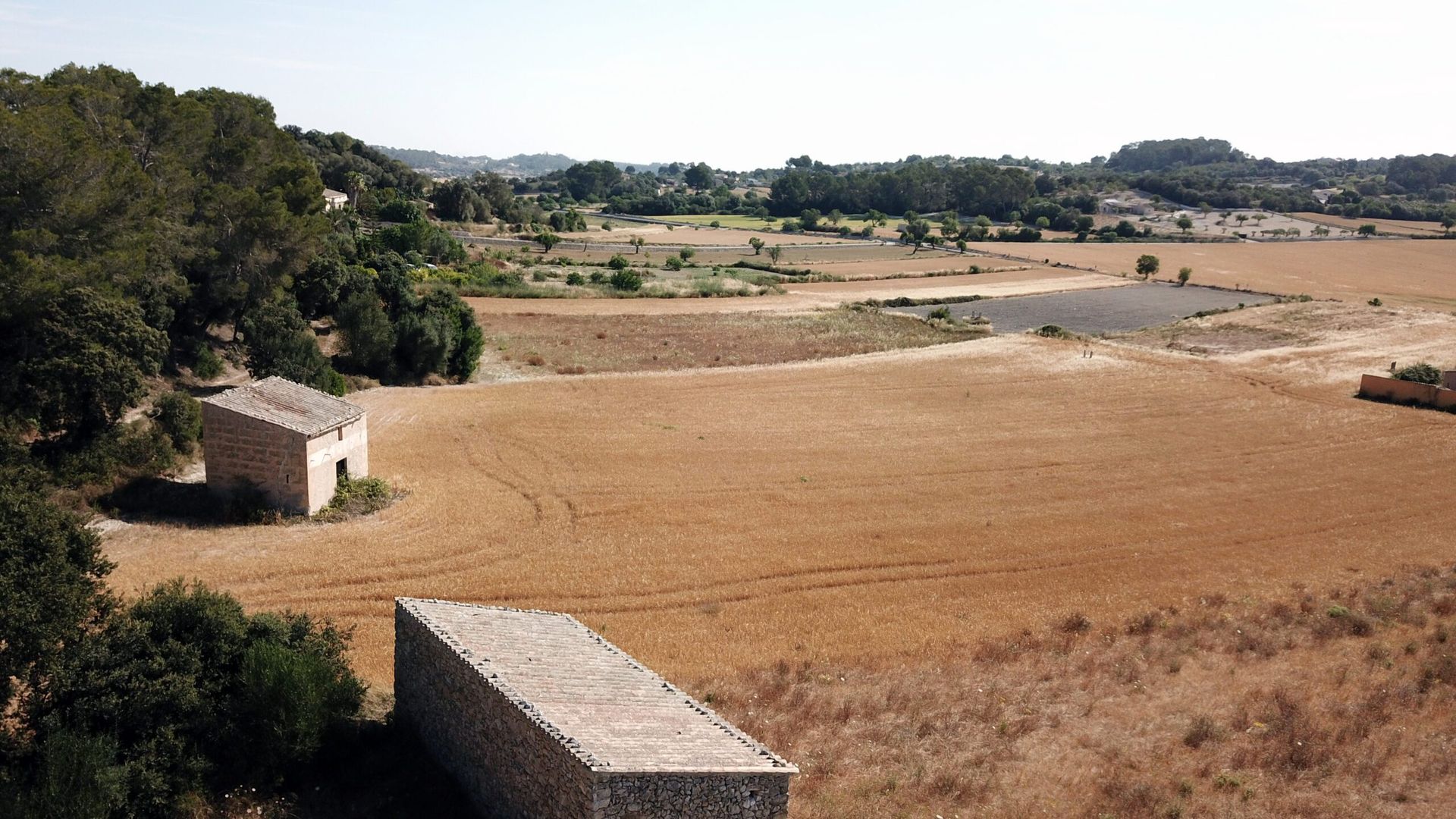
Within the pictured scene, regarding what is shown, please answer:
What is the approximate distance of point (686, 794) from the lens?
11.2 metres

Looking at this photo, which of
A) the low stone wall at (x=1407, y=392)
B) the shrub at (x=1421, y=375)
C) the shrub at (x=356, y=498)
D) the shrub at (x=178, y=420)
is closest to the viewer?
the shrub at (x=356, y=498)

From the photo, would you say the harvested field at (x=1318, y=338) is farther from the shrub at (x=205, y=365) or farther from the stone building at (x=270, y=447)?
the shrub at (x=205, y=365)

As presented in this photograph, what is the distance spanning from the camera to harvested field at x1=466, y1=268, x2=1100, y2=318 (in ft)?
222

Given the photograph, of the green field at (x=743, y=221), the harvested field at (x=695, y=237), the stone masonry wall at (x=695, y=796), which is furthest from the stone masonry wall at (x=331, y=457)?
the green field at (x=743, y=221)

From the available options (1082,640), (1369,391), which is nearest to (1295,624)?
(1082,640)

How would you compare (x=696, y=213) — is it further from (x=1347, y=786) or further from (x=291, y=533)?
(x=1347, y=786)

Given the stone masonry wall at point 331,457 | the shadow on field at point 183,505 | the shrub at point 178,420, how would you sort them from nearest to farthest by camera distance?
the shadow on field at point 183,505 → the stone masonry wall at point 331,457 → the shrub at point 178,420

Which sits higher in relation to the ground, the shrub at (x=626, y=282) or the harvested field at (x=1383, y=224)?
the harvested field at (x=1383, y=224)

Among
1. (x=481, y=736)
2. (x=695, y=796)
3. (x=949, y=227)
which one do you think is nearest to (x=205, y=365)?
(x=481, y=736)

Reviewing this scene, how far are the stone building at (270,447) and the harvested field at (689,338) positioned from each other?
72.1 ft

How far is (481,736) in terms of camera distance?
43.7 ft

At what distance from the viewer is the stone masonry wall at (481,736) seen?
1166cm

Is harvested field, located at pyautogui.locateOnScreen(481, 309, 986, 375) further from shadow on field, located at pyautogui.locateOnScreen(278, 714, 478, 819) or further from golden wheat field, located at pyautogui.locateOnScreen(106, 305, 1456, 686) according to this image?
shadow on field, located at pyautogui.locateOnScreen(278, 714, 478, 819)

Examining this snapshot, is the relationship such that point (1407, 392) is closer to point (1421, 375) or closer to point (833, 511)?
point (1421, 375)
